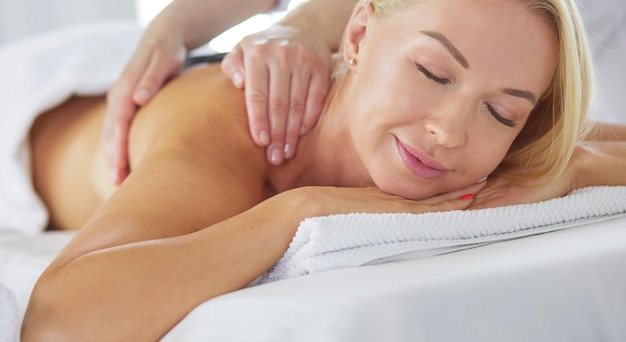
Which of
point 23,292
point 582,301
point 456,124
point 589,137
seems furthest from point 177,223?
point 589,137

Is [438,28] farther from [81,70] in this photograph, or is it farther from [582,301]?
[81,70]

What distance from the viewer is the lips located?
1.22 metres

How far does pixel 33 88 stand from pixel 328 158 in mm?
782

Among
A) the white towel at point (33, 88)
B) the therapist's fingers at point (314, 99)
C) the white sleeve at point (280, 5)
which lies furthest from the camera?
the white sleeve at point (280, 5)

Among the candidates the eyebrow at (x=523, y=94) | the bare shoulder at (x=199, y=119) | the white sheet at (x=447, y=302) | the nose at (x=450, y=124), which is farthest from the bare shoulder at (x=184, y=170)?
the eyebrow at (x=523, y=94)

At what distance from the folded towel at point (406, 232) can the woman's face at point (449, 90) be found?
11cm

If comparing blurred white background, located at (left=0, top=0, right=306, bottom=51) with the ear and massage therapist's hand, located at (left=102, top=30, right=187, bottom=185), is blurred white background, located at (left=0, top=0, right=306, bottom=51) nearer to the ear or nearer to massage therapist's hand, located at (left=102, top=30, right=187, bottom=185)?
massage therapist's hand, located at (left=102, top=30, right=187, bottom=185)

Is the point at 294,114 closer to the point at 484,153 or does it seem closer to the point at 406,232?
the point at 484,153

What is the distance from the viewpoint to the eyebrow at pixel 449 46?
1.18 meters

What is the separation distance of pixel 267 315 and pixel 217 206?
1.34ft

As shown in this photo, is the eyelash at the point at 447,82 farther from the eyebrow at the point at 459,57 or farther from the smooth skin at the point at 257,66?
the smooth skin at the point at 257,66

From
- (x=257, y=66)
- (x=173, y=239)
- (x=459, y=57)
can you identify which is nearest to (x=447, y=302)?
(x=173, y=239)

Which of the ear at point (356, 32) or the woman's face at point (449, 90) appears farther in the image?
the ear at point (356, 32)

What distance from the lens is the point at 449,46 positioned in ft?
3.92
